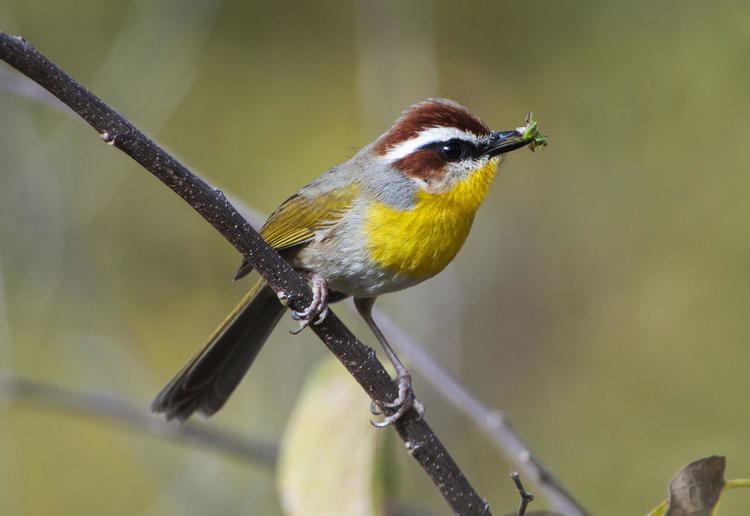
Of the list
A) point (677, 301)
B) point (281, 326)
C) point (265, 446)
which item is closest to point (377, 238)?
point (265, 446)

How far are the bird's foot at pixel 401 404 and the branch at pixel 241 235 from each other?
3 centimetres

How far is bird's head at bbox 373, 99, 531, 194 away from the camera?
3.33m

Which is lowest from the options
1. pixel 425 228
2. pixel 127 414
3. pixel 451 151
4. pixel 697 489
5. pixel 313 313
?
pixel 697 489

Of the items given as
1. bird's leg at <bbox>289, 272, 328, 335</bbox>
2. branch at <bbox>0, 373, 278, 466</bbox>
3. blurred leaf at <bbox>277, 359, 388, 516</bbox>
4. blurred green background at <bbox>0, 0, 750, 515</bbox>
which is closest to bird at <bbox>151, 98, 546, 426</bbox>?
blurred leaf at <bbox>277, 359, 388, 516</bbox>

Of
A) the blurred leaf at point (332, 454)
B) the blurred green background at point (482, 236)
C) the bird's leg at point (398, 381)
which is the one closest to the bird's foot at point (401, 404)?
the bird's leg at point (398, 381)

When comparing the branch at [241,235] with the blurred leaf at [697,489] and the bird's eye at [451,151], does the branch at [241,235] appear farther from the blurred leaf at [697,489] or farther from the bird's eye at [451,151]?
the bird's eye at [451,151]

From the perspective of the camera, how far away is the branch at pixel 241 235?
1.94 meters

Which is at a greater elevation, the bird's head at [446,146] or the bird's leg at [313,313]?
the bird's head at [446,146]

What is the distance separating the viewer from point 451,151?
3361mm

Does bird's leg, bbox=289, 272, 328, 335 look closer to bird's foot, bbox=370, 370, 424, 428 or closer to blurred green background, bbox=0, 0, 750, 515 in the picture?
bird's foot, bbox=370, 370, 424, 428

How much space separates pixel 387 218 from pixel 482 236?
10.5 feet

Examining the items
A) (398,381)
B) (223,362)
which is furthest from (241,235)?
(223,362)

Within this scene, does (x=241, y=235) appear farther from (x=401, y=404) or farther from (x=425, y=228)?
(x=425, y=228)

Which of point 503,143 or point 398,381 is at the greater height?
point 503,143
